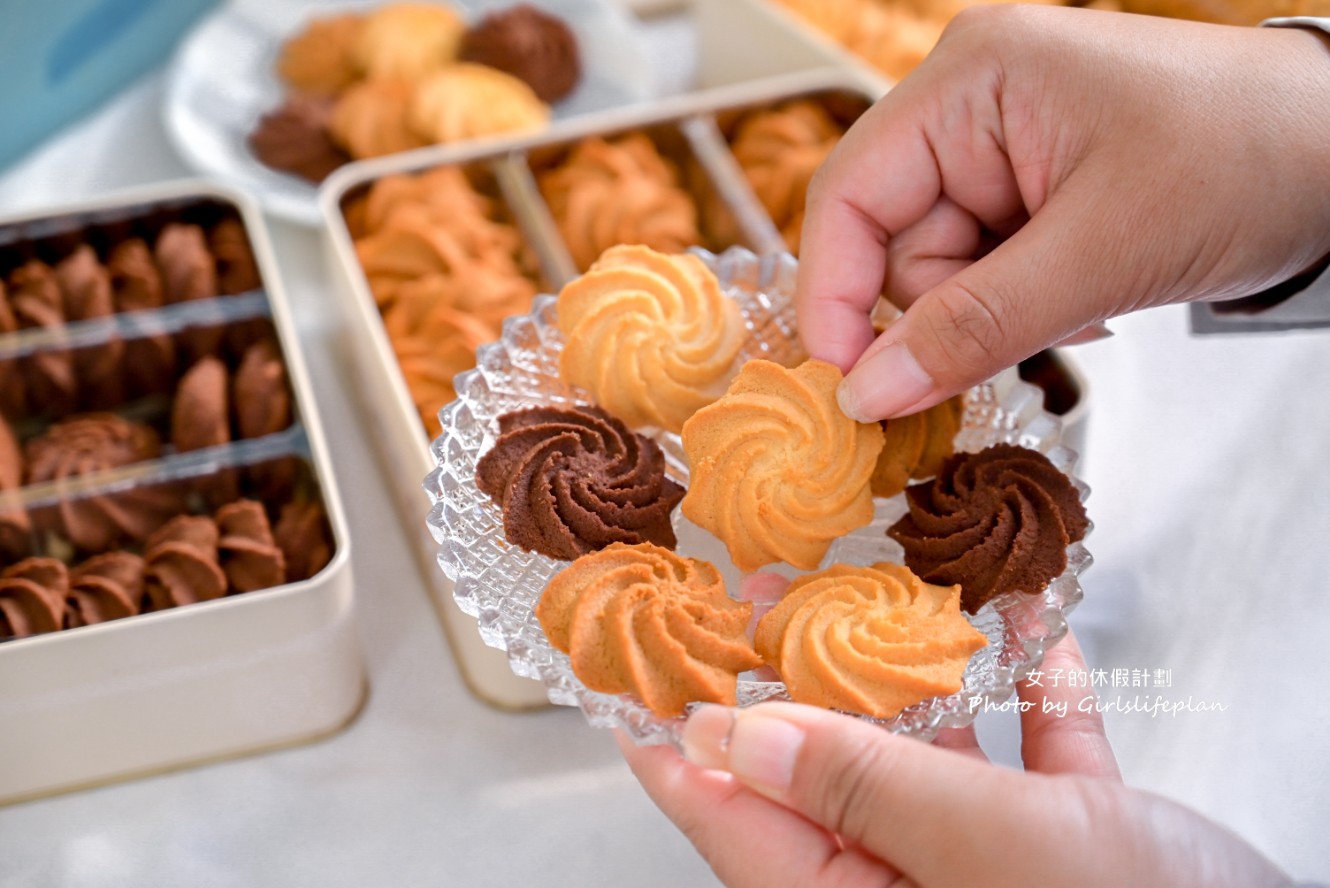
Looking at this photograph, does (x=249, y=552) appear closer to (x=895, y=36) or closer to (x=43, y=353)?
(x=43, y=353)

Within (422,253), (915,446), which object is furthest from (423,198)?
(915,446)

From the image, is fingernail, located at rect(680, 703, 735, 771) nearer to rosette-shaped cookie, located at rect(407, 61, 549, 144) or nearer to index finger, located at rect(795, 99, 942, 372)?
index finger, located at rect(795, 99, 942, 372)

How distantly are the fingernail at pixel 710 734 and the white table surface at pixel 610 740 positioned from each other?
43cm

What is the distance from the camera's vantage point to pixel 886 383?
1121mm

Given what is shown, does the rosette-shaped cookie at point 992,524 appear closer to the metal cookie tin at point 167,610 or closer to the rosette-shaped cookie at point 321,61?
the metal cookie tin at point 167,610

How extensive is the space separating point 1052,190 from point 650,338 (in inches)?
16.9

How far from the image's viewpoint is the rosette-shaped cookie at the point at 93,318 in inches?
61.3

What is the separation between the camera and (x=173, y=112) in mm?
2105

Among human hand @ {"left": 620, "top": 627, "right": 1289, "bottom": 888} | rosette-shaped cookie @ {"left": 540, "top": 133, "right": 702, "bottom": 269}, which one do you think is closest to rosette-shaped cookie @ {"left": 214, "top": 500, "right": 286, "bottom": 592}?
human hand @ {"left": 620, "top": 627, "right": 1289, "bottom": 888}

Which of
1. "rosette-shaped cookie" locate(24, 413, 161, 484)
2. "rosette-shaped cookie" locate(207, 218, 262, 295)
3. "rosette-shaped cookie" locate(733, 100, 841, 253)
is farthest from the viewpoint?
"rosette-shaped cookie" locate(733, 100, 841, 253)

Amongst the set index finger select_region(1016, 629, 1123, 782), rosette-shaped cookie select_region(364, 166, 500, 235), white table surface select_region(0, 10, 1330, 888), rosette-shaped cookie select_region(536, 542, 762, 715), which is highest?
rosette-shaped cookie select_region(536, 542, 762, 715)

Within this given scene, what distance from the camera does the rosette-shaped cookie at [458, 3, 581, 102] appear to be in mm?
2213

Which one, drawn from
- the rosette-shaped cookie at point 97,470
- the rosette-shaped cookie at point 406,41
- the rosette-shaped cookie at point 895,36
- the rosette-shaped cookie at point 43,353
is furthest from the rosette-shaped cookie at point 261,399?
the rosette-shaped cookie at point 895,36

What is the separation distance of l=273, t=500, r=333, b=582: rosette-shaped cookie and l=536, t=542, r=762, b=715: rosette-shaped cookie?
0.40 meters
